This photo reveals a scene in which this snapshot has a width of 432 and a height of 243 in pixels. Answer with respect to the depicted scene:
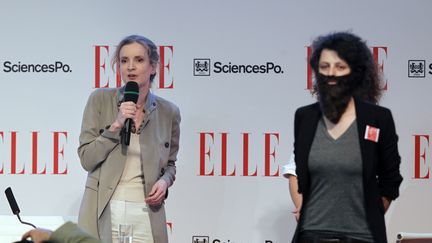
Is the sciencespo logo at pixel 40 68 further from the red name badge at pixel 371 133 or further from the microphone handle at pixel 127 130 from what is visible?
the red name badge at pixel 371 133

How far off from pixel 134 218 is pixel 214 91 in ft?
4.58

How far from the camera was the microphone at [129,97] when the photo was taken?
3.81 metres

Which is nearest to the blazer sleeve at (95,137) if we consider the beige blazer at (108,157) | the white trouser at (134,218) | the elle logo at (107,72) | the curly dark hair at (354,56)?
the beige blazer at (108,157)

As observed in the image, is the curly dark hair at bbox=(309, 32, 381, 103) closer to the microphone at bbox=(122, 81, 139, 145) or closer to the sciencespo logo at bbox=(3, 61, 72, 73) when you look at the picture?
the microphone at bbox=(122, 81, 139, 145)

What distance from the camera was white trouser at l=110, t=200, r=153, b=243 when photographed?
387cm

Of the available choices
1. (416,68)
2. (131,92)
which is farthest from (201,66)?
(416,68)

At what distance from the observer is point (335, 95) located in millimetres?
3117

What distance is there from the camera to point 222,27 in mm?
5066

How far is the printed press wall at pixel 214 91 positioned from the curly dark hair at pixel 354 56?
1.67 m

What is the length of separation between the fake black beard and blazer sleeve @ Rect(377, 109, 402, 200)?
0.17 meters

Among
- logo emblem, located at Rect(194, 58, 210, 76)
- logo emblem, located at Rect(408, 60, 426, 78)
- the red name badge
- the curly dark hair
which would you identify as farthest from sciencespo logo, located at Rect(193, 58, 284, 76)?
the red name badge

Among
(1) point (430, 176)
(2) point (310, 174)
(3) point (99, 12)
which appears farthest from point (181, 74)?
(2) point (310, 174)

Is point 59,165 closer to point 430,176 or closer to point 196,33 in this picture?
point 196,33

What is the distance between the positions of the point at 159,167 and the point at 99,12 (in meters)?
1.54
